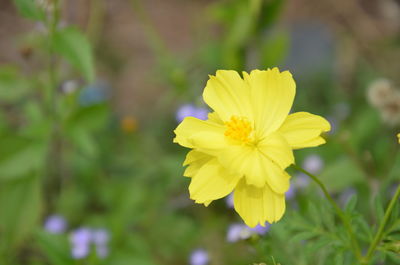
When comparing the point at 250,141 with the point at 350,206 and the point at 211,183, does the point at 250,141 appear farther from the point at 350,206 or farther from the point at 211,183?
the point at 350,206

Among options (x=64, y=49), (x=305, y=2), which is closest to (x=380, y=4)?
(x=305, y=2)

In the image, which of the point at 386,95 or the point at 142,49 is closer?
the point at 386,95

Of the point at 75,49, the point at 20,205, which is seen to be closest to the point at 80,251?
the point at 20,205

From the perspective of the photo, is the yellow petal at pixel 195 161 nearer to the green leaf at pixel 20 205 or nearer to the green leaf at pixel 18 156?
the green leaf at pixel 18 156

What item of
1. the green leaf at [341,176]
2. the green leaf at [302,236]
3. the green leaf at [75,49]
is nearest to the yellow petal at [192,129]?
the green leaf at [302,236]

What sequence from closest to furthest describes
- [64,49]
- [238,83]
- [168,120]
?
[238,83]
[64,49]
[168,120]

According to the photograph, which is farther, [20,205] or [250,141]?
[20,205]

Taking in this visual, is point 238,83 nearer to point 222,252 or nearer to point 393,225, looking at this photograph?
point 393,225
